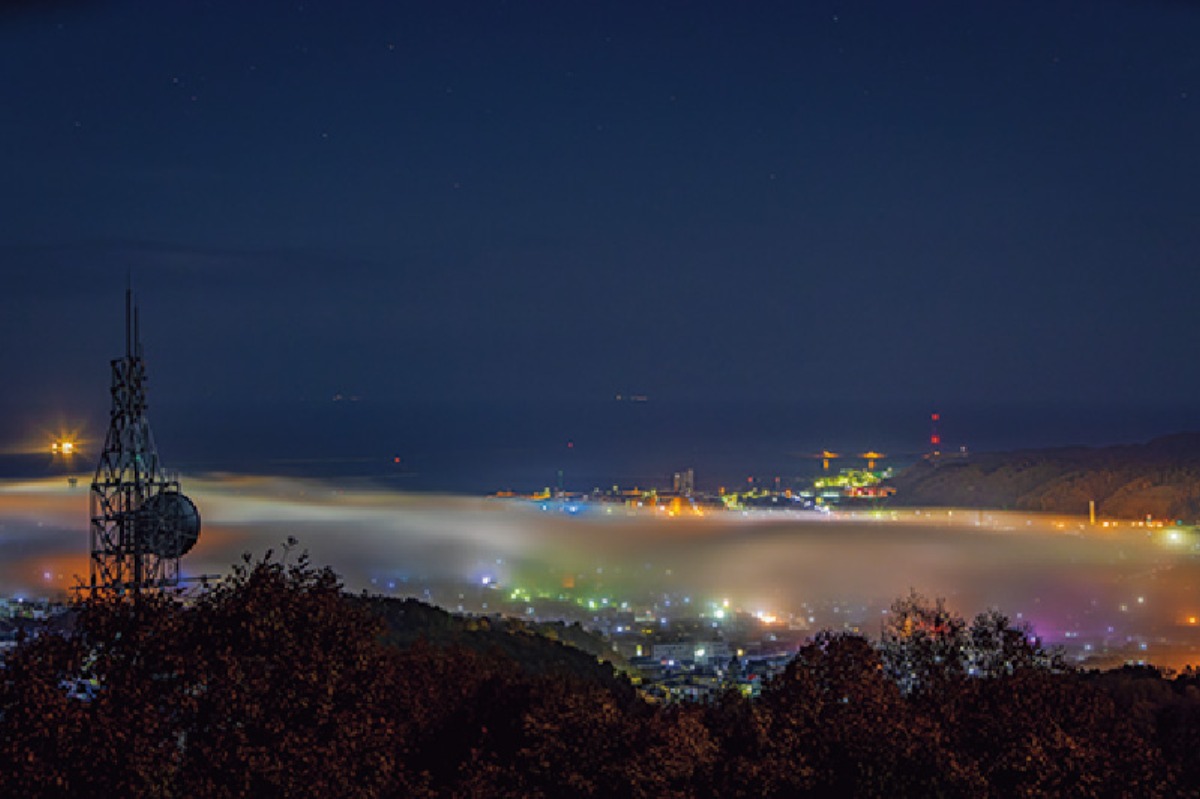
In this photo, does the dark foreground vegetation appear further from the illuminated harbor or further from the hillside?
the hillside

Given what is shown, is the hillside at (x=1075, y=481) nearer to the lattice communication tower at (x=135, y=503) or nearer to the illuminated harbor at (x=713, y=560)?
the illuminated harbor at (x=713, y=560)

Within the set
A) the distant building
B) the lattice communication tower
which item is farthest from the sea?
the lattice communication tower

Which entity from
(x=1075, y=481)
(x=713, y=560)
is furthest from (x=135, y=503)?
(x=1075, y=481)

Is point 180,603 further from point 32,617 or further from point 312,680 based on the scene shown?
point 32,617

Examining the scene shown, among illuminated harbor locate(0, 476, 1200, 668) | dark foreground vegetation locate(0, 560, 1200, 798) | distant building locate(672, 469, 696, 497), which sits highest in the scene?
distant building locate(672, 469, 696, 497)

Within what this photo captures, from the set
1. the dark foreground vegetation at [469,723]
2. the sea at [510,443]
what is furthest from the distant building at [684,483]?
the dark foreground vegetation at [469,723]

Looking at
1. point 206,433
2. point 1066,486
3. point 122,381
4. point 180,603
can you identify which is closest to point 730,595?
point 122,381
